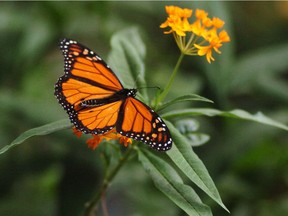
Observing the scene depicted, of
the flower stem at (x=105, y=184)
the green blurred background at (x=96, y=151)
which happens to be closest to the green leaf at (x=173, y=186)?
the flower stem at (x=105, y=184)

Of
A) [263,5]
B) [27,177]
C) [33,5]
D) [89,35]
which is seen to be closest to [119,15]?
[89,35]

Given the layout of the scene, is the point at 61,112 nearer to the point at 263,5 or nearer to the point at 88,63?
the point at 88,63

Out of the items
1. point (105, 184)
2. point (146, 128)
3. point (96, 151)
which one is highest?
point (146, 128)

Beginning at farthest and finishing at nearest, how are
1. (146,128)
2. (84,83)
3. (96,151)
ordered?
(96,151), (84,83), (146,128)

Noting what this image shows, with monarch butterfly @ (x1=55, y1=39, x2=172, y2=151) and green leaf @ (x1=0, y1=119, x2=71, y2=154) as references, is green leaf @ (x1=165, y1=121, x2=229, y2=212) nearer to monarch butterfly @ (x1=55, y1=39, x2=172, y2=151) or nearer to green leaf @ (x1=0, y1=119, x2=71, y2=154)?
monarch butterfly @ (x1=55, y1=39, x2=172, y2=151)

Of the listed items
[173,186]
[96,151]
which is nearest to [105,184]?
[173,186]

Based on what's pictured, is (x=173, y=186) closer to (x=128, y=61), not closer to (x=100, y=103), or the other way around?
(x=100, y=103)
